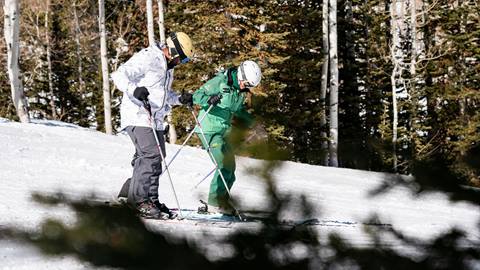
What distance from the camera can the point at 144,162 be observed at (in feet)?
18.3

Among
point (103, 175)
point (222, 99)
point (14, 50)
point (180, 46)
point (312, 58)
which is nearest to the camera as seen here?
point (180, 46)

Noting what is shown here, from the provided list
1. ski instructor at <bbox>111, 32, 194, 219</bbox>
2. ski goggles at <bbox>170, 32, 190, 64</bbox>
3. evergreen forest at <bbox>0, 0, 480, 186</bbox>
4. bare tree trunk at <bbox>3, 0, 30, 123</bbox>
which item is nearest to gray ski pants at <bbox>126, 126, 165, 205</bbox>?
ski instructor at <bbox>111, 32, 194, 219</bbox>

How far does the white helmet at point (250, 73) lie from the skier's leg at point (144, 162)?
1204mm

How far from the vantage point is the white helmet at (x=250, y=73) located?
6094 millimetres

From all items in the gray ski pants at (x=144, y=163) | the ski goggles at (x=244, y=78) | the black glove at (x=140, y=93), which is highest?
the ski goggles at (x=244, y=78)

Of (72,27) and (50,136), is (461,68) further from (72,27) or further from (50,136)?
(72,27)

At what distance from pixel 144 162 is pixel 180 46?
114cm

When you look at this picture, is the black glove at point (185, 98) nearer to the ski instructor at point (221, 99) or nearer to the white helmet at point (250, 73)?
the ski instructor at point (221, 99)

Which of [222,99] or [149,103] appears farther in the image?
[222,99]

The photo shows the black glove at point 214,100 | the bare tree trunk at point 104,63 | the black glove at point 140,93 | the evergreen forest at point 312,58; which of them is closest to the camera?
the black glove at point 140,93

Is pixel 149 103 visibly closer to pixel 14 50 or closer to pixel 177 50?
pixel 177 50

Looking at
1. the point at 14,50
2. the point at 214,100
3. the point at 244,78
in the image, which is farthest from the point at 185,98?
the point at 14,50

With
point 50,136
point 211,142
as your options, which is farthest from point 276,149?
point 50,136

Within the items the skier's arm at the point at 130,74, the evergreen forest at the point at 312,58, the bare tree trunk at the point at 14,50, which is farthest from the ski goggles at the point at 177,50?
the bare tree trunk at the point at 14,50
